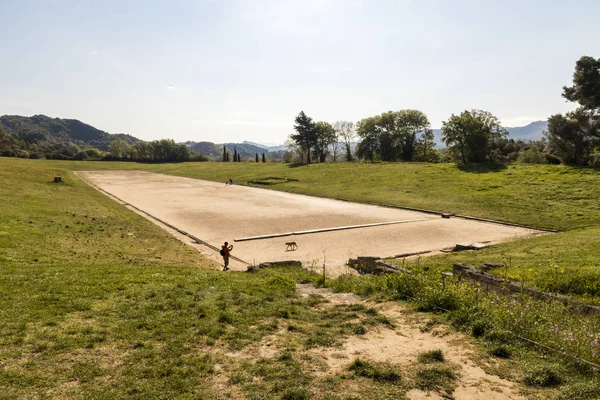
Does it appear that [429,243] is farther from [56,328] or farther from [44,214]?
[44,214]

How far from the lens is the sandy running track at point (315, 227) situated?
2014 centimetres

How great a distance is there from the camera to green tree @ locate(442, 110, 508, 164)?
2327 inches

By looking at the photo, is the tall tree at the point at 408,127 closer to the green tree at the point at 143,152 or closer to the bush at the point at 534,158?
the bush at the point at 534,158

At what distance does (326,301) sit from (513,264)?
874 centimetres

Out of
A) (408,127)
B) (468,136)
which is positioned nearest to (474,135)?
(468,136)

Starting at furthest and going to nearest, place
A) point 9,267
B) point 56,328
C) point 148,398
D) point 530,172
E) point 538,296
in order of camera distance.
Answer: point 530,172 → point 9,267 → point 538,296 → point 56,328 → point 148,398

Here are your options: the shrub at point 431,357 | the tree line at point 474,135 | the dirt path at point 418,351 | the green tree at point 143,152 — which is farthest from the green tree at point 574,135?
the green tree at point 143,152

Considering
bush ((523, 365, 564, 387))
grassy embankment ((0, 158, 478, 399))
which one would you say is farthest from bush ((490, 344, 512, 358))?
grassy embankment ((0, 158, 478, 399))

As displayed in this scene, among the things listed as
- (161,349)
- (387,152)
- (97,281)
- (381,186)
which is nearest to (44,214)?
(97,281)

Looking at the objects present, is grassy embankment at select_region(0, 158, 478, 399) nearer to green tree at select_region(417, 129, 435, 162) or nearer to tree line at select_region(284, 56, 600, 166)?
tree line at select_region(284, 56, 600, 166)

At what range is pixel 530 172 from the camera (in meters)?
45.2

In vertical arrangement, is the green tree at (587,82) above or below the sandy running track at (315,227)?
above

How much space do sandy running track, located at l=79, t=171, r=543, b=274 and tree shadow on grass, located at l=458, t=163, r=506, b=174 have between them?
23.5 metres

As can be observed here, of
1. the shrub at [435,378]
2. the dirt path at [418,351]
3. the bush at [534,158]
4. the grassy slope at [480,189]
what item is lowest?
the dirt path at [418,351]
